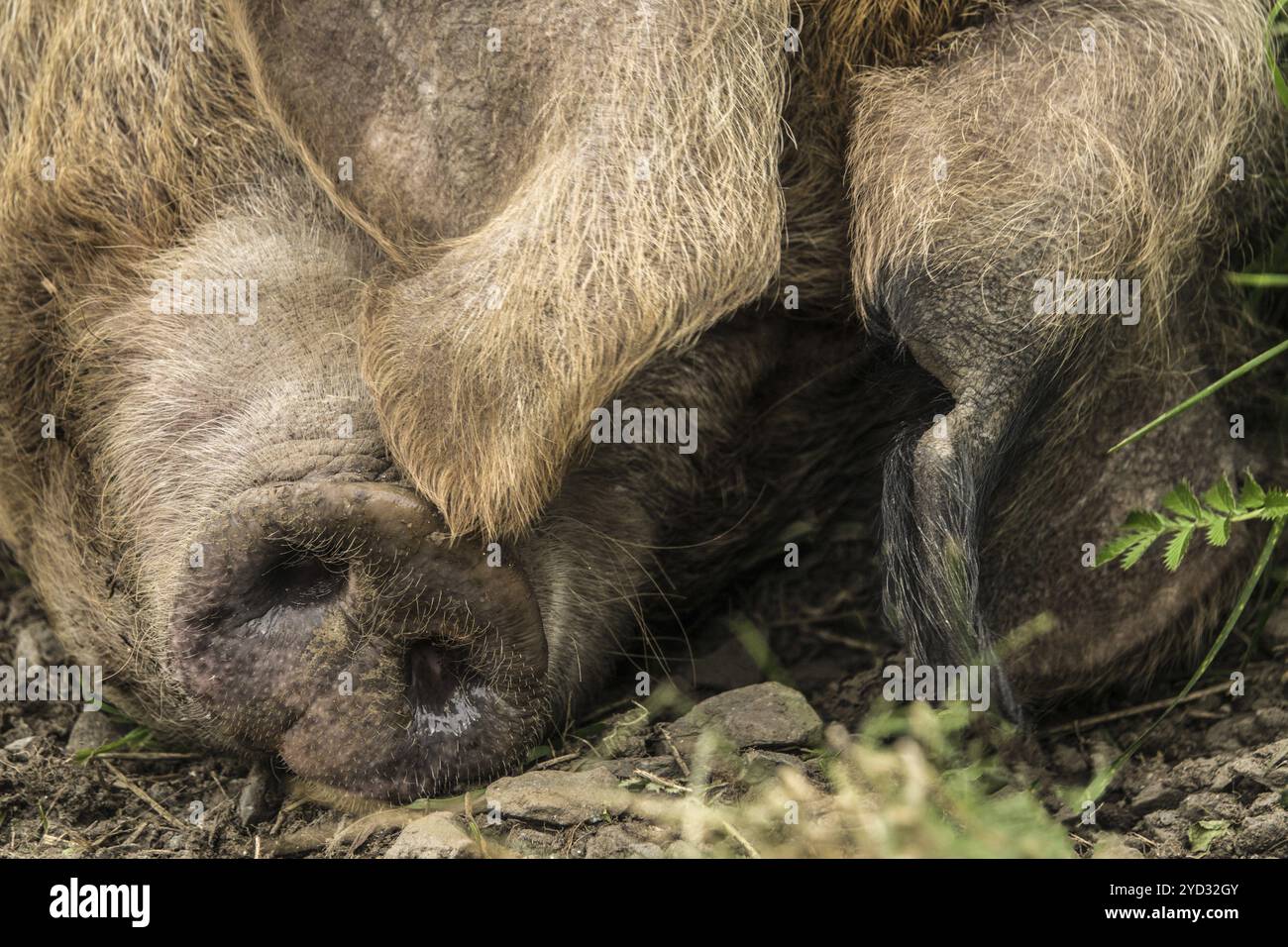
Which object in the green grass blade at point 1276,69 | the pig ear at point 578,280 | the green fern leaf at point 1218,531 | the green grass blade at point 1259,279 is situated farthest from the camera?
the green grass blade at point 1259,279

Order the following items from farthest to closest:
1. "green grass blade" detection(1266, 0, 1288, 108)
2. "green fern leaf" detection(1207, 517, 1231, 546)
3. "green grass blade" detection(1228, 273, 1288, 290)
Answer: "green grass blade" detection(1228, 273, 1288, 290) < "green grass blade" detection(1266, 0, 1288, 108) < "green fern leaf" detection(1207, 517, 1231, 546)

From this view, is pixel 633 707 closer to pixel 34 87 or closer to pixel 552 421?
pixel 552 421

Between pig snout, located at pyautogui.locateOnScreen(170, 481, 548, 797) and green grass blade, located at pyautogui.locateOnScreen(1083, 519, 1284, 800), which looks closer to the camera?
pig snout, located at pyautogui.locateOnScreen(170, 481, 548, 797)

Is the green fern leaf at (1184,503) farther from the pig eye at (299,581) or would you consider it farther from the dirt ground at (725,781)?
the pig eye at (299,581)

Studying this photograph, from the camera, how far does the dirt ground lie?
2.42 m

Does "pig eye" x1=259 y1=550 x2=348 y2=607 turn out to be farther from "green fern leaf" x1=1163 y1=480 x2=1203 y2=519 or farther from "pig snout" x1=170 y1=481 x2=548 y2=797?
"green fern leaf" x1=1163 y1=480 x2=1203 y2=519

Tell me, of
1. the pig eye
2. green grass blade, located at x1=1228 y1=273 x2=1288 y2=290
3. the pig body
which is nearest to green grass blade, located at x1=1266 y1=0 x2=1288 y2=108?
the pig body

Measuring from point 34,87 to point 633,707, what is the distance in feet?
5.37

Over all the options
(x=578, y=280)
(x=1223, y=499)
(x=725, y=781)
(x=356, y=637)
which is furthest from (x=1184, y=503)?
(x=356, y=637)

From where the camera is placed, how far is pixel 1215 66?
2.67m

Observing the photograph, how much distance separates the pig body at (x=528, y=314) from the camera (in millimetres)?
2395

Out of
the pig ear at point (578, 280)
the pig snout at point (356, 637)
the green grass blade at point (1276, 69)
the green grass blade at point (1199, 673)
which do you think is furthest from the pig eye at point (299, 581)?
the green grass blade at point (1276, 69)

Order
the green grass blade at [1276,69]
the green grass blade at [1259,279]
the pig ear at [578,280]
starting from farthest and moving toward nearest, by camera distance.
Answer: the green grass blade at [1259,279]
the green grass blade at [1276,69]
the pig ear at [578,280]

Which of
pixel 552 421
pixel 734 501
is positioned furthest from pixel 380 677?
pixel 734 501
